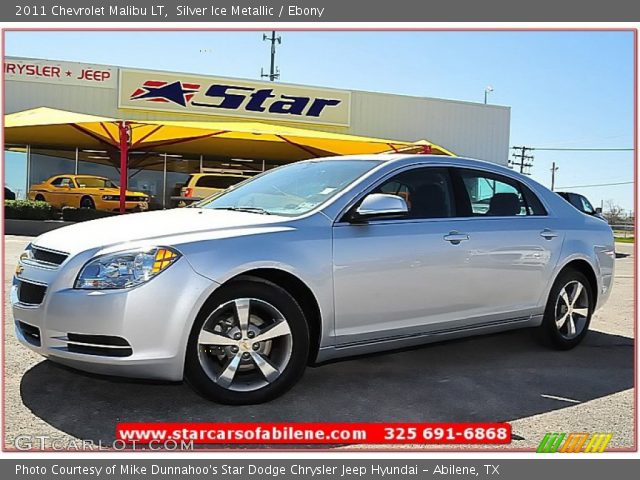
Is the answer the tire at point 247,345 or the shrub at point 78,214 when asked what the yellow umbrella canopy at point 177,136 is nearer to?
the shrub at point 78,214

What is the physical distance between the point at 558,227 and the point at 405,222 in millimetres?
1708

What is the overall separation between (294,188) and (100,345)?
1759 mm

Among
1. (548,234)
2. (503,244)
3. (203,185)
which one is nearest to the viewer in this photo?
(503,244)

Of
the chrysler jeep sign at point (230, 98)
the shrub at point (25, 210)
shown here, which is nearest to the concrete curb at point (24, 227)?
the shrub at point (25, 210)

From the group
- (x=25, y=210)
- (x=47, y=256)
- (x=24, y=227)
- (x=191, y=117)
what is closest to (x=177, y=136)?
(x=25, y=210)

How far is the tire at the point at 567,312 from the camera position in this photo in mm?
5215

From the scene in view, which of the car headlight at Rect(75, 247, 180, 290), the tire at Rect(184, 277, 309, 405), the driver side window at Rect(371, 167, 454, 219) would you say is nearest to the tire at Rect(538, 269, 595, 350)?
the driver side window at Rect(371, 167, 454, 219)

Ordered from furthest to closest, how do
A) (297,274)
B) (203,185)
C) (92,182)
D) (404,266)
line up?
1. (92,182)
2. (203,185)
3. (404,266)
4. (297,274)

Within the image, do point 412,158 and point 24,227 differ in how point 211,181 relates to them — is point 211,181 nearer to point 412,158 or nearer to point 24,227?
point 24,227

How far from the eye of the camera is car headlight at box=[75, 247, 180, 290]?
333 centimetres

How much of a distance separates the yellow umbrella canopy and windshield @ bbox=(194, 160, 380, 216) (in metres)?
Result: 12.7

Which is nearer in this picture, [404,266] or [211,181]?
[404,266]

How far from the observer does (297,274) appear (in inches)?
146

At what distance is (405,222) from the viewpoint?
4.26 metres
